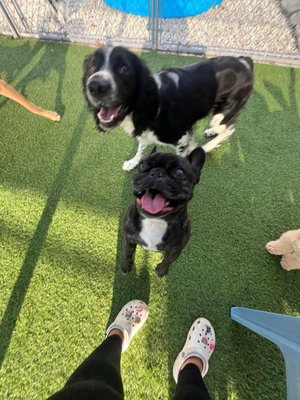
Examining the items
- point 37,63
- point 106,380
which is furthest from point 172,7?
point 106,380

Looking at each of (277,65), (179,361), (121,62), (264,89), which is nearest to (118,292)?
(179,361)

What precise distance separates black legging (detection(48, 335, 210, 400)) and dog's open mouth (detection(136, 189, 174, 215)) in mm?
903

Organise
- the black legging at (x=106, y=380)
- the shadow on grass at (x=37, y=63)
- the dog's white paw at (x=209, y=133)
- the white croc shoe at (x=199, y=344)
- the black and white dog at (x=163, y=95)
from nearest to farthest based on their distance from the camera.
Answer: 1. the black legging at (x=106, y=380)
2. the white croc shoe at (x=199, y=344)
3. the black and white dog at (x=163, y=95)
4. the dog's white paw at (x=209, y=133)
5. the shadow on grass at (x=37, y=63)

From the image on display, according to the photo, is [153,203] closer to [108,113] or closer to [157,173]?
[157,173]

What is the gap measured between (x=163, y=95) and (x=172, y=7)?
3272mm

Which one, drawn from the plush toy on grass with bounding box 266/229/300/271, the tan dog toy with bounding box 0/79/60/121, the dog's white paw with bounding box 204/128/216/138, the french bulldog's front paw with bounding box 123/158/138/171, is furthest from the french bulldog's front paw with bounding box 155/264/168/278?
the tan dog toy with bounding box 0/79/60/121

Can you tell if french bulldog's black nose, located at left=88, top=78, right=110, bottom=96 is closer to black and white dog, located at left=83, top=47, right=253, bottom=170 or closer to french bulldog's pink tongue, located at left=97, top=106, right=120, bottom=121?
black and white dog, located at left=83, top=47, right=253, bottom=170

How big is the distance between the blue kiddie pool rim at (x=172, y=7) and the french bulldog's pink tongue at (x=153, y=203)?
4.24m

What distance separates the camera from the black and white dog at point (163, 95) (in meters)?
1.99

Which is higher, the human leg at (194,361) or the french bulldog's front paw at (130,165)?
the french bulldog's front paw at (130,165)

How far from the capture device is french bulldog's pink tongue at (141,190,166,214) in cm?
156

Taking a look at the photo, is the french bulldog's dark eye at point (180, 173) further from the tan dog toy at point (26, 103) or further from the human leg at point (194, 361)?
the tan dog toy at point (26, 103)

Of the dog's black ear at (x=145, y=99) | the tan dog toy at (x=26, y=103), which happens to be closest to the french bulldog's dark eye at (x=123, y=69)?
the dog's black ear at (x=145, y=99)

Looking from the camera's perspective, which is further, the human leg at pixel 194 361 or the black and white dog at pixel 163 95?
the black and white dog at pixel 163 95
